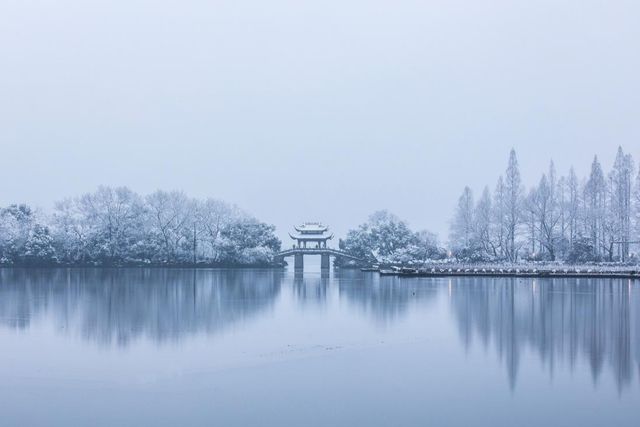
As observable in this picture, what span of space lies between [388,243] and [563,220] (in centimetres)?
1230

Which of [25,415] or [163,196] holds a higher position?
[163,196]

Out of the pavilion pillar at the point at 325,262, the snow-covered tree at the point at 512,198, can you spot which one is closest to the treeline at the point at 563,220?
the snow-covered tree at the point at 512,198

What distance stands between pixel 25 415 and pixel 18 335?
20.3ft

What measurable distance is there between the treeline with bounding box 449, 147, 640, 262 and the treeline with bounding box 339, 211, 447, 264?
2675mm

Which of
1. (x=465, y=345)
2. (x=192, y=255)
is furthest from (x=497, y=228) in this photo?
(x=465, y=345)

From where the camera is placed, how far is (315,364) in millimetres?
10641

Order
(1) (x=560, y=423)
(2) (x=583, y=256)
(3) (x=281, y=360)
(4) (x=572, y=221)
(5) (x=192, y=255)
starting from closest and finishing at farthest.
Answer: (1) (x=560, y=423) < (3) (x=281, y=360) < (2) (x=583, y=256) < (4) (x=572, y=221) < (5) (x=192, y=255)

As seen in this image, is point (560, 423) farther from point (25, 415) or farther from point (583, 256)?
point (583, 256)

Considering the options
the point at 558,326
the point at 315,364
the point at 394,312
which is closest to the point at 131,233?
the point at 394,312

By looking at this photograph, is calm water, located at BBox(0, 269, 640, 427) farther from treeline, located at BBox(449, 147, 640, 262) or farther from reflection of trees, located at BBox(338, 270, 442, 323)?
treeline, located at BBox(449, 147, 640, 262)

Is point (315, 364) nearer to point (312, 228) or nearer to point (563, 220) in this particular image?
point (563, 220)

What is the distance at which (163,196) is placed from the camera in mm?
54406

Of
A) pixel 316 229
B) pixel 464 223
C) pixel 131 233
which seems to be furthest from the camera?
pixel 316 229

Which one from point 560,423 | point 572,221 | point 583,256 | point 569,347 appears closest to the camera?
point 560,423
